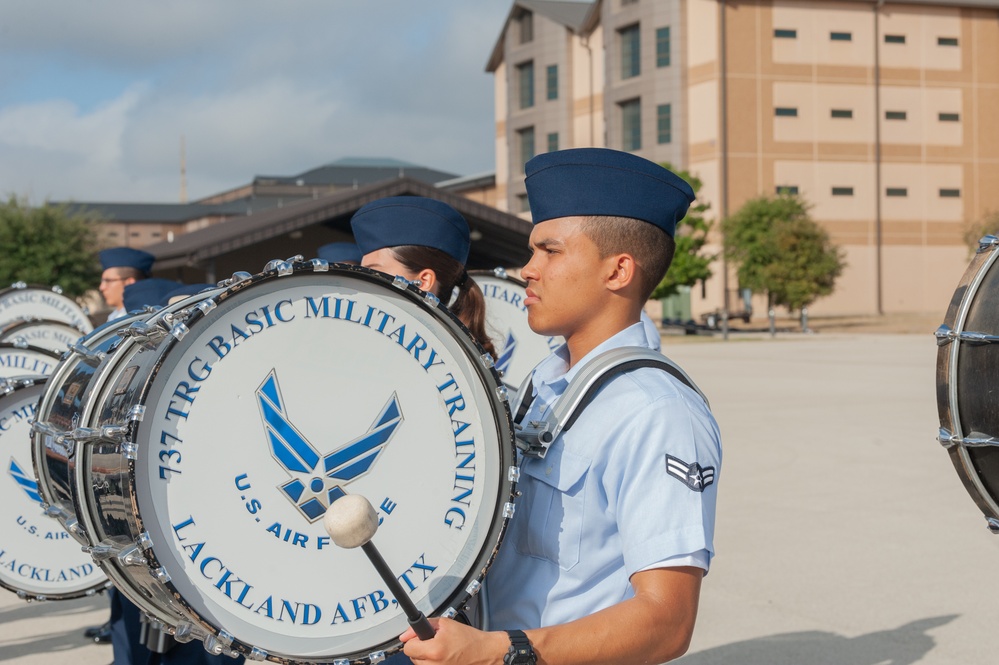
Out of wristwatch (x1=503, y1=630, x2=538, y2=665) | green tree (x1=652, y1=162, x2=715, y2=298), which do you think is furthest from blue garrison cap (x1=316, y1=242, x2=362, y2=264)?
green tree (x1=652, y1=162, x2=715, y2=298)

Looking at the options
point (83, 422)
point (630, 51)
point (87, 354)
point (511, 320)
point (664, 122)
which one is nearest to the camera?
point (83, 422)

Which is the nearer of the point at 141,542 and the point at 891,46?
the point at 141,542

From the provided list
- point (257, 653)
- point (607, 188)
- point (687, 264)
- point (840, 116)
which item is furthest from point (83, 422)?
point (840, 116)

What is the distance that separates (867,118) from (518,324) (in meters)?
50.7

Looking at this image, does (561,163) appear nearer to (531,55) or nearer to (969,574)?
(969,574)

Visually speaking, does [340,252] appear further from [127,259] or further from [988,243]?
[988,243]

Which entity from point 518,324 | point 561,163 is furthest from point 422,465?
point 518,324

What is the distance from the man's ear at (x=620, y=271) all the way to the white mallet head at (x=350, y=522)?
2.35 ft

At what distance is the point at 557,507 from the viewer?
6.35 ft

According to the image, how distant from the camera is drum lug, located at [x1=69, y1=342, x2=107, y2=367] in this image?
9.10ft

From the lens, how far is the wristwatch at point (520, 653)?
1.67 metres

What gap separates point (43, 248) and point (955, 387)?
40158 mm

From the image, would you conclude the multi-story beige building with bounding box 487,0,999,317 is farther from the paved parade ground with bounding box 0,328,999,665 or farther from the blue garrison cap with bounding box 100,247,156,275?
the blue garrison cap with bounding box 100,247,156,275

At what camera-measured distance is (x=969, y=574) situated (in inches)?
239
